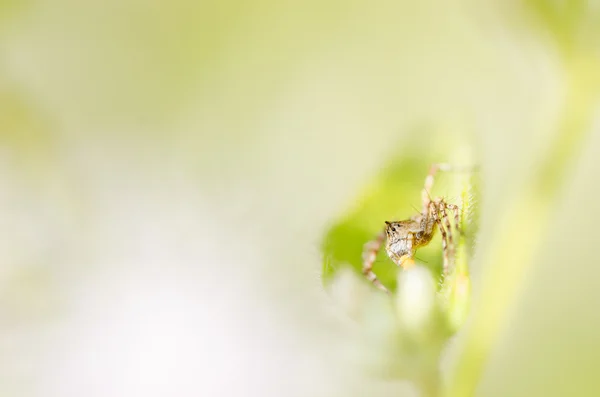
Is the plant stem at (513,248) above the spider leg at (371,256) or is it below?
below

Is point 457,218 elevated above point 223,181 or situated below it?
below

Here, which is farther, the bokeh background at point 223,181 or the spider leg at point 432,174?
the bokeh background at point 223,181

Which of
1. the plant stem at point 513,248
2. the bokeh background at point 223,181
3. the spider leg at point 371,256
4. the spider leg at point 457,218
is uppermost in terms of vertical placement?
the bokeh background at point 223,181

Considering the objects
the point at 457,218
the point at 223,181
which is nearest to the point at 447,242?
the point at 457,218

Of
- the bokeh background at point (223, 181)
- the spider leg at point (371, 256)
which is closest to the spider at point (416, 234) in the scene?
the spider leg at point (371, 256)

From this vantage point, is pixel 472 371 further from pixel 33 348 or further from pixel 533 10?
pixel 33 348

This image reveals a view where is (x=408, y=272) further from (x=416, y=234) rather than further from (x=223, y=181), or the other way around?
(x=223, y=181)

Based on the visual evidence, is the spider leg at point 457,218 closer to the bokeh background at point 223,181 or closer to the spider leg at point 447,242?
the spider leg at point 447,242
